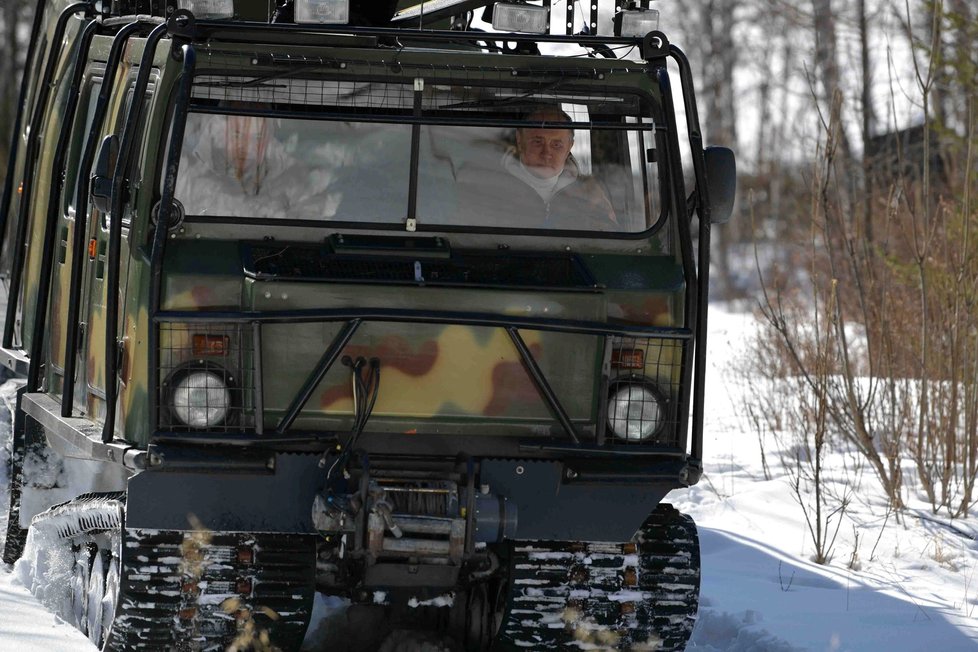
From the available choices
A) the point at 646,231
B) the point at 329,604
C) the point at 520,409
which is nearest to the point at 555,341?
the point at 520,409

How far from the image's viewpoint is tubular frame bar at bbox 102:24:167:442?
17.5ft

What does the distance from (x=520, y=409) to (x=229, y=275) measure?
1190 millimetres

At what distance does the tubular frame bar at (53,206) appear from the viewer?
659 cm

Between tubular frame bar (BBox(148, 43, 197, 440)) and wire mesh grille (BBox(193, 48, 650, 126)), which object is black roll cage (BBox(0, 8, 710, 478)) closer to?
tubular frame bar (BBox(148, 43, 197, 440))

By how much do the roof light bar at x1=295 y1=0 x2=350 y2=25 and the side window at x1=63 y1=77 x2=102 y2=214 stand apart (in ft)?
5.52

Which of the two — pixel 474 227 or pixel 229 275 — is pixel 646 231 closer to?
pixel 474 227

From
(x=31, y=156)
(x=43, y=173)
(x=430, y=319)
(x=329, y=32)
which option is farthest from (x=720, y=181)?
(x=31, y=156)

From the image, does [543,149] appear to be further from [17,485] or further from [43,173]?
[17,485]

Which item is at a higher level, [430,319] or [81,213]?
[81,213]

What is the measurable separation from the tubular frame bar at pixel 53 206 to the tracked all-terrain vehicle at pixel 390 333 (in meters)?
0.43

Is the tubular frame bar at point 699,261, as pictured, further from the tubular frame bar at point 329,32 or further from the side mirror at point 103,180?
the side mirror at point 103,180

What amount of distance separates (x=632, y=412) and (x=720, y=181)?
107cm

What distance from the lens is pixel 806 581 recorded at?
7410 mm

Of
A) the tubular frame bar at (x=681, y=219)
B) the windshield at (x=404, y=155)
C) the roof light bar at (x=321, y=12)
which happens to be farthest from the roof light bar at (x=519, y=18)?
the roof light bar at (x=321, y=12)
